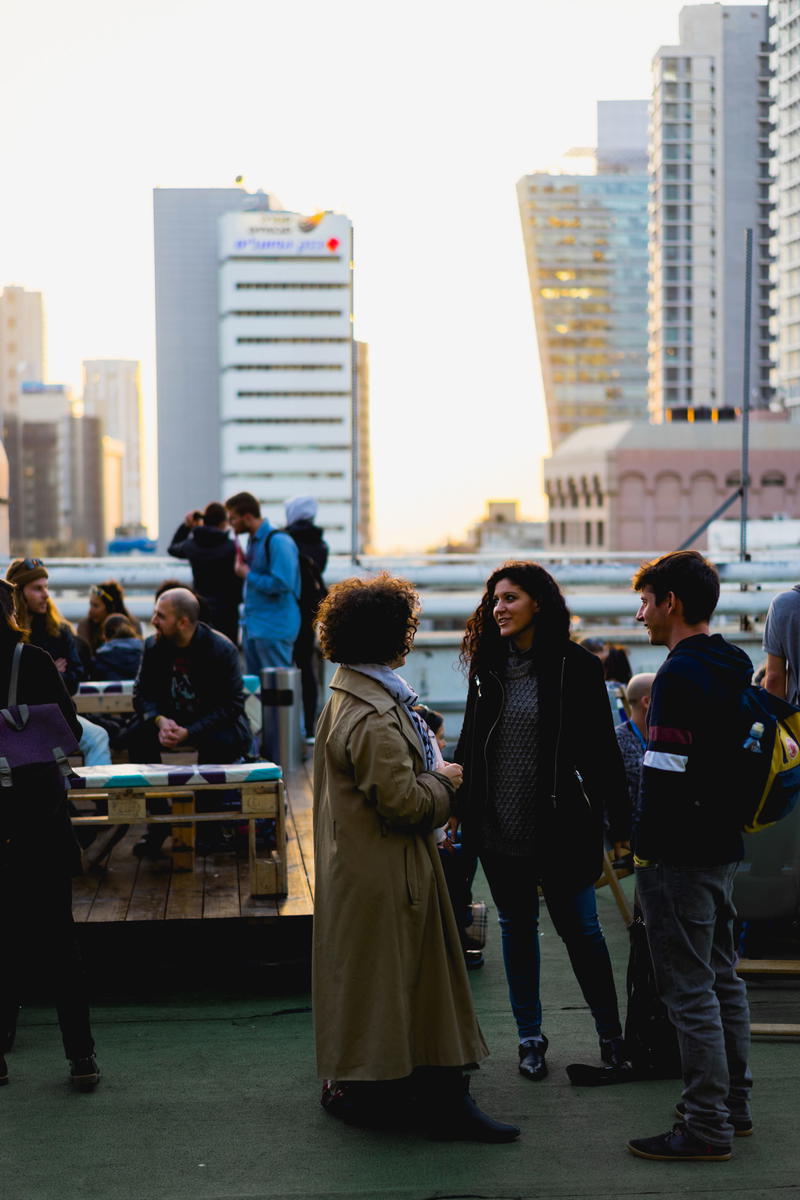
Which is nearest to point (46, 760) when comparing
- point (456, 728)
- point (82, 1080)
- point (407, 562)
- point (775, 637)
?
point (82, 1080)

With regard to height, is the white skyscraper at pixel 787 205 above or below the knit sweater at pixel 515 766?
above

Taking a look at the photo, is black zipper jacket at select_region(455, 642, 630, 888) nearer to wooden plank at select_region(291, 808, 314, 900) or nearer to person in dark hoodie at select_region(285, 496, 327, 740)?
wooden plank at select_region(291, 808, 314, 900)

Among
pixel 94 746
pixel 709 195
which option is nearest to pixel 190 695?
pixel 94 746

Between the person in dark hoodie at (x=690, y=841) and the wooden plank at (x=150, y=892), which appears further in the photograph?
the wooden plank at (x=150, y=892)

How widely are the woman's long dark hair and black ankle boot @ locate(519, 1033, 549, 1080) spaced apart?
46.5 inches

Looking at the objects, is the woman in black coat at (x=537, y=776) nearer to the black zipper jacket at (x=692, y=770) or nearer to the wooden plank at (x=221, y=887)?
the black zipper jacket at (x=692, y=770)

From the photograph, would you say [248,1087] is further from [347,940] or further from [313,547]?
[313,547]

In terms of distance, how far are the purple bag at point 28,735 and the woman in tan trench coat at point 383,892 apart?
933mm

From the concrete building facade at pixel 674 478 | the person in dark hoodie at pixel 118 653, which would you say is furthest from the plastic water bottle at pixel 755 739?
the concrete building facade at pixel 674 478

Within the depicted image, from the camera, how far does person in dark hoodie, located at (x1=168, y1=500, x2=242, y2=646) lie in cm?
1006

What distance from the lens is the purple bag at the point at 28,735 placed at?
15.4 feet

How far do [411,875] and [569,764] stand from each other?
693mm

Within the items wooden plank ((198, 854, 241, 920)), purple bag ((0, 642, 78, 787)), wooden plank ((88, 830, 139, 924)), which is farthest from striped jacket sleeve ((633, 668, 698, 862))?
wooden plank ((88, 830, 139, 924))

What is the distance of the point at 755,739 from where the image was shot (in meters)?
4.10
